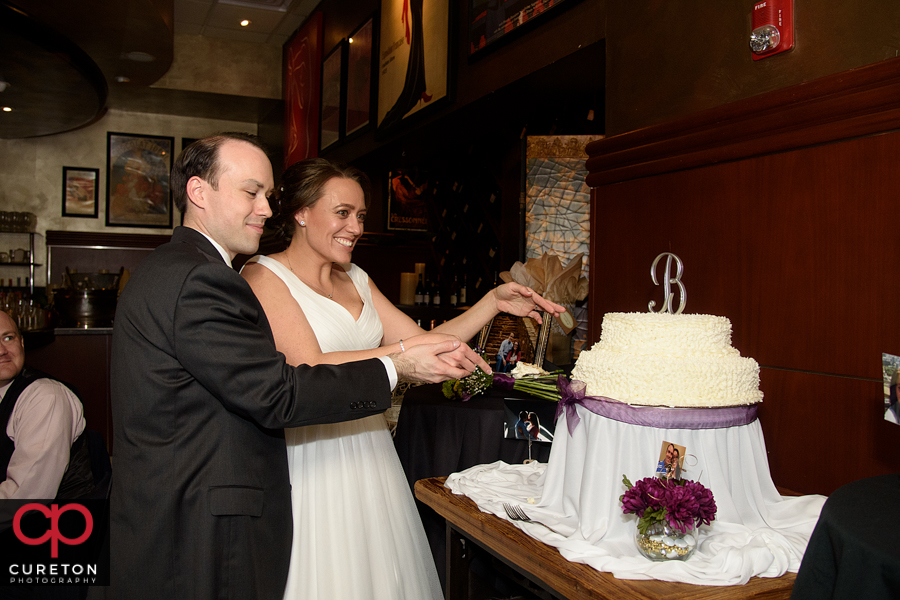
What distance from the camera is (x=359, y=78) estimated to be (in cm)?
582

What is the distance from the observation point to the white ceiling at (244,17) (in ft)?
24.1

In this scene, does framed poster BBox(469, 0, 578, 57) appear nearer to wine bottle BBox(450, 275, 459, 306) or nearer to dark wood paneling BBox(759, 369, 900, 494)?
dark wood paneling BBox(759, 369, 900, 494)

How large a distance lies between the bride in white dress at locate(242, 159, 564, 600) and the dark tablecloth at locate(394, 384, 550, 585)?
1.05 ft

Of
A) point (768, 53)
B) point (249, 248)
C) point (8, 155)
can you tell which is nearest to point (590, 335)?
point (768, 53)

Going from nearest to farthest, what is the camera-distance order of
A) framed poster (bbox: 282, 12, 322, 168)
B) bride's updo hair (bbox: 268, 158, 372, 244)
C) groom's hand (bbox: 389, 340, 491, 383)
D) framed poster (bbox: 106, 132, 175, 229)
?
groom's hand (bbox: 389, 340, 491, 383)
bride's updo hair (bbox: 268, 158, 372, 244)
framed poster (bbox: 282, 12, 322, 168)
framed poster (bbox: 106, 132, 175, 229)

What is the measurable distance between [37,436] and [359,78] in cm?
438

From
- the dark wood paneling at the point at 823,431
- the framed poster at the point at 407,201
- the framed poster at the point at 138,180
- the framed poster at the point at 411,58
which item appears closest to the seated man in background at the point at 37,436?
the dark wood paneling at the point at 823,431

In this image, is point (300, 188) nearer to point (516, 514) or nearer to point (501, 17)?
point (516, 514)

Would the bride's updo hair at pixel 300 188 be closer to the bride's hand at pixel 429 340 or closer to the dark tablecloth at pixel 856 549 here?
the bride's hand at pixel 429 340

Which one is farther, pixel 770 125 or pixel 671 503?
pixel 770 125

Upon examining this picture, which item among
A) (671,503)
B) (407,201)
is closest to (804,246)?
(671,503)

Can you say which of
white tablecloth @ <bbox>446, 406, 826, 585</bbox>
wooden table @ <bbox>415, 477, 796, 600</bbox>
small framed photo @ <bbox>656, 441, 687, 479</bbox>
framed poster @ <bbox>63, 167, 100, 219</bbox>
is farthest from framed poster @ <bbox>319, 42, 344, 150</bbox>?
small framed photo @ <bbox>656, 441, 687, 479</bbox>

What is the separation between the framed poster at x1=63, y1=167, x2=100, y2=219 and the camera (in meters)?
9.42

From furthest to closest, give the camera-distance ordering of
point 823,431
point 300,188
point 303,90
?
point 303,90 → point 300,188 → point 823,431
